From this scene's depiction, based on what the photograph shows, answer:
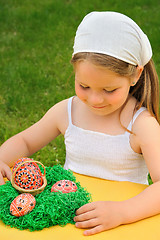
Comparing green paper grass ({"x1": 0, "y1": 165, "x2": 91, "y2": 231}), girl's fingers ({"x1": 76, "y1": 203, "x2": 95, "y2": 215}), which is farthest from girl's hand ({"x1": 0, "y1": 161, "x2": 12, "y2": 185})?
girl's fingers ({"x1": 76, "y1": 203, "x2": 95, "y2": 215})

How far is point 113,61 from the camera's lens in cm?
186

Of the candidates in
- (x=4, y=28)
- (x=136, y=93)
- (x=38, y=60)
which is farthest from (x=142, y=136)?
(x=4, y=28)

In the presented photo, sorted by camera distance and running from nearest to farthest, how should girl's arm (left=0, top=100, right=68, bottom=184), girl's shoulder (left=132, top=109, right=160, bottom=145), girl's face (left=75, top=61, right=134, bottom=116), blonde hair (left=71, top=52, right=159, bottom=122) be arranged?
1. girl's face (left=75, top=61, right=134, bottom=116)
2. girl's shoulder (left=132, top=109, right=160, bottom=145)
3. blonde hair (left=71, top=52, right=159, bottom=122)
4. girl's arm (left=0, top=100, right=68, bottom=184)

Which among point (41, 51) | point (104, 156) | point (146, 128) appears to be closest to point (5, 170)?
point (104, 156)

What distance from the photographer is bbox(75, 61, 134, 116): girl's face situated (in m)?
1.84

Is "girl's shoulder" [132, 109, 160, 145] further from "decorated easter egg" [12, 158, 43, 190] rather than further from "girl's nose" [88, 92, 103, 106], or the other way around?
"decorated easter egg" [12, 158, 43, 190]

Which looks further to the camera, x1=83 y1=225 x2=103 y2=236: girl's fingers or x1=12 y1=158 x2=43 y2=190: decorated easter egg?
x1=12 y1=158 x2=43 y2=190: decorated easter egg

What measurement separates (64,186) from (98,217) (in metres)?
0.24

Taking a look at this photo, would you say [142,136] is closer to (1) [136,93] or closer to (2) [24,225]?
(1) [136,93]

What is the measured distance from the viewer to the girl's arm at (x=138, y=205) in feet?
5.78

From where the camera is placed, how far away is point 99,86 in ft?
6.08

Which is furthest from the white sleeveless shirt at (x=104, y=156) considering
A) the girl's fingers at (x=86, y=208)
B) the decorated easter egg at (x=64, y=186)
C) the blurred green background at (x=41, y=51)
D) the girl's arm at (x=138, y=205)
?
the blurred green background at (x=41, y=51)

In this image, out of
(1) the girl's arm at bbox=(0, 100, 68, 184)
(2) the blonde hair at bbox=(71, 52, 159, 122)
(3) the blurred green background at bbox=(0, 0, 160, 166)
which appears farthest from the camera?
(3) the blurred green background at bbox=(0, 0, 160, 166)

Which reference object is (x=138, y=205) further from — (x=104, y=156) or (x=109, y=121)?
(x=109, y=121)
